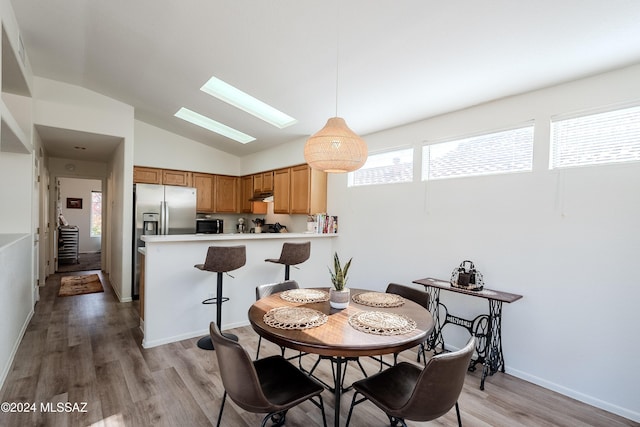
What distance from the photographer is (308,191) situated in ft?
15.3

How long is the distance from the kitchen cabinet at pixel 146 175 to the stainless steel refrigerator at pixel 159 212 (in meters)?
0.52

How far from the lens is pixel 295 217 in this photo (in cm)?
543

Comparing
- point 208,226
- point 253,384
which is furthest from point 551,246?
point 208,226

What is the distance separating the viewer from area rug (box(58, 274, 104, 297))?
5.20 m

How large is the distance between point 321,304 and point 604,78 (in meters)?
2.74

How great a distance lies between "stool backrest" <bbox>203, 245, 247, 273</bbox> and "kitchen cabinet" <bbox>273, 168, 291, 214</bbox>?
2.00 meters

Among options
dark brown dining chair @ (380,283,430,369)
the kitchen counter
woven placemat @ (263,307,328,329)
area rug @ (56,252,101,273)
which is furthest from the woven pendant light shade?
area rug @ (56,252,101,273)

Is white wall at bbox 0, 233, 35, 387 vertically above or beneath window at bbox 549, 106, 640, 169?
beneath

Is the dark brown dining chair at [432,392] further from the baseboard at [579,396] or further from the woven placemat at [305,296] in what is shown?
the baseboard at [579,396]

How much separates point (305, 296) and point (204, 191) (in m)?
4.62

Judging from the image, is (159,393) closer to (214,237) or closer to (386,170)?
(214,237)

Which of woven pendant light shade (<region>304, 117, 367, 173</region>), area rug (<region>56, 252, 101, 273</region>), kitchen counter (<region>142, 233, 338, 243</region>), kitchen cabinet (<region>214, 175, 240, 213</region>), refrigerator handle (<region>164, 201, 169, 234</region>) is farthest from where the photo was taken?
area rug (<region>56, 252, 101, 273</region>)

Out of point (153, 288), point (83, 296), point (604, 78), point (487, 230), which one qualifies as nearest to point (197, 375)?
point (153, 288)

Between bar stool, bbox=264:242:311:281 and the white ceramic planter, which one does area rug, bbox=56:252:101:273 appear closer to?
bar stool, bbox=264:242:311:281
